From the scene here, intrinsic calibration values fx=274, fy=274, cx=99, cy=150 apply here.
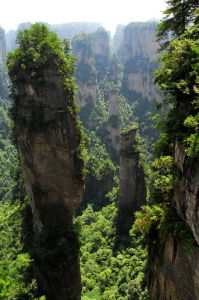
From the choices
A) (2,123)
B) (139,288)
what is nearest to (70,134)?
(139,288)

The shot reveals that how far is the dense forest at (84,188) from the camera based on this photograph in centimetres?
955

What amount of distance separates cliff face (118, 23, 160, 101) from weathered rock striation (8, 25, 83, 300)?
65.5m

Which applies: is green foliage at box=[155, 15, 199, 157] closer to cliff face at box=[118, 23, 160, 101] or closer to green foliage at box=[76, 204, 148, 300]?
green foliage at box=[76, 204, 148, 300]

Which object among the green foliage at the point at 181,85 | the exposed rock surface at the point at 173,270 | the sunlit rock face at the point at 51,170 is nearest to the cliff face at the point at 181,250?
the exposed rock surface at the point at 173,270

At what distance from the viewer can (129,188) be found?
34656 millimetres

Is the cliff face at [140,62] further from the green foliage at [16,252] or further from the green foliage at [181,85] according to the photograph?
the green foliage at [181,85]

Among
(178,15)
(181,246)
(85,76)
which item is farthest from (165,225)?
(85,76)

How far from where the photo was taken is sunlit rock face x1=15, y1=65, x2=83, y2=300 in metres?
18.6

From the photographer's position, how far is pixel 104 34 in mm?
118438

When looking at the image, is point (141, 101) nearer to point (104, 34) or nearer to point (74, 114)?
point (104, 34)

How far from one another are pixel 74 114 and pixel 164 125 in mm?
10598

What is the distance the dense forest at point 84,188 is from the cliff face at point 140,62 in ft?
171

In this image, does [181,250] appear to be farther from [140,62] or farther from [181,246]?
[140,62]

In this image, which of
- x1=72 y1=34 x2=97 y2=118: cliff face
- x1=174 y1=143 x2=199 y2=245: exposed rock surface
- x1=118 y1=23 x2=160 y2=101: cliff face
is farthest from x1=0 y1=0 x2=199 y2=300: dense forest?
x1=118 y1=23 x2=160 y2=101: cliff face
